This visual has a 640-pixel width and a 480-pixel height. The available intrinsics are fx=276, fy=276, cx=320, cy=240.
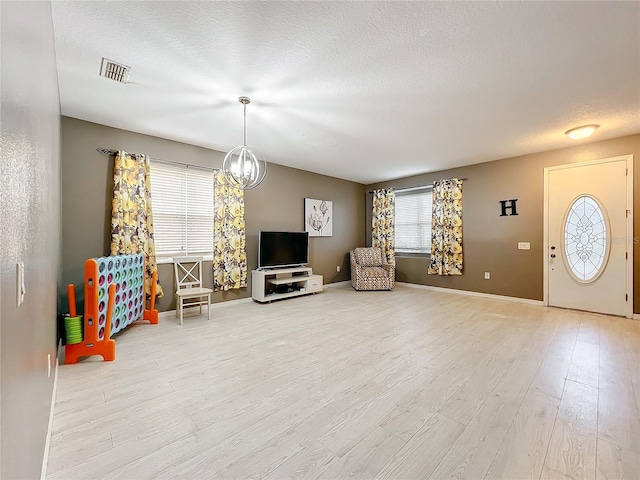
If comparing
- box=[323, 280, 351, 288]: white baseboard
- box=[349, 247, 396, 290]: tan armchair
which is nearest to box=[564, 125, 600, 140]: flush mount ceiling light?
box=[349, 247, 396, 290]: tan armchair

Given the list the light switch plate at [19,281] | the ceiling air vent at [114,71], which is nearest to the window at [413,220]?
the ceiling air vent at [114,71]

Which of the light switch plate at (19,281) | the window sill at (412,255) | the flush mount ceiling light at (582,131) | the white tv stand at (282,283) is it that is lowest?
the white tv stand at (282,283)

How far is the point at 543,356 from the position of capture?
8.79ft

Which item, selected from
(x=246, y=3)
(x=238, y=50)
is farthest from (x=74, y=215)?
(x=246, y=3)

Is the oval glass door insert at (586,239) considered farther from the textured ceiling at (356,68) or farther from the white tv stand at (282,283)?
the white tv stand at (282,283)

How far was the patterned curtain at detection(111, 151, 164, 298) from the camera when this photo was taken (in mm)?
3562

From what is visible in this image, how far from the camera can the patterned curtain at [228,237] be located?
14.9 ft

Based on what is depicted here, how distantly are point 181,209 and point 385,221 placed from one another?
450 centimetres

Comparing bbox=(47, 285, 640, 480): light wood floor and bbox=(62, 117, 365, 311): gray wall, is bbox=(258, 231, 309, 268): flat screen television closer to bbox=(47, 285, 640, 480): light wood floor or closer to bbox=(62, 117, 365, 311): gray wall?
bbox=(62, 117, 365, 311): gray wall

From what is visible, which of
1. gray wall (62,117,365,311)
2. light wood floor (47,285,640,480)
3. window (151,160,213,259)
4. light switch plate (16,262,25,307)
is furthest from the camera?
window (151,160,213,259)

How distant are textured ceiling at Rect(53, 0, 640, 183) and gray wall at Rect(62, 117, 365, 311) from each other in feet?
0.88

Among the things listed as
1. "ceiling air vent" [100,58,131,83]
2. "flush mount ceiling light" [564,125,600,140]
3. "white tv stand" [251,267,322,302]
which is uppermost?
"ceiling air vent" [100,58,131,83]

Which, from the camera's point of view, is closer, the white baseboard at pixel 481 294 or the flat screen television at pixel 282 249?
the white baseboard at pixel 481 294

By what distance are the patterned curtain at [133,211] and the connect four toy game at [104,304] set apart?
426mm
